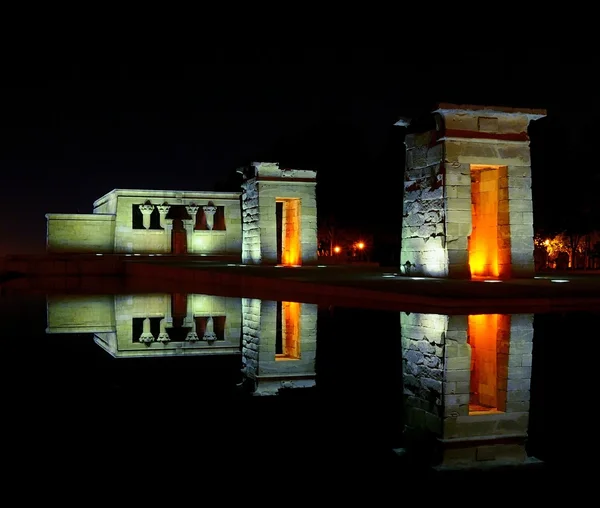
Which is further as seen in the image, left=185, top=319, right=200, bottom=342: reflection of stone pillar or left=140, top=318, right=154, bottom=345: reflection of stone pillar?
left=185, top=319, right=200, bottom=342: reflection of stone pillar

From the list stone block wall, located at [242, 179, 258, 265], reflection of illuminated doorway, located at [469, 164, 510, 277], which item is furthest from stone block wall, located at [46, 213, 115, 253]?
reflection of illuminated doorway, located at [469, 164, 510, 277]

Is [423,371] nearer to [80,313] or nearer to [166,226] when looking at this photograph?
[80,313]

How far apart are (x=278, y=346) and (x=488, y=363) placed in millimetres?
A: 2933

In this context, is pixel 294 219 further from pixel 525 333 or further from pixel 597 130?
pixel 525 333

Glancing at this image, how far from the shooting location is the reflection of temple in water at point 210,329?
7.33m

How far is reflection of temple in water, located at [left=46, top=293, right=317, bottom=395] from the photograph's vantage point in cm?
733

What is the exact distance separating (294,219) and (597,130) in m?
15.8

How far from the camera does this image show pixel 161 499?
3256mm

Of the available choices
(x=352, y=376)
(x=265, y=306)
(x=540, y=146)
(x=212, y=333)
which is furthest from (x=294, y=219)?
(x=352, y=376)

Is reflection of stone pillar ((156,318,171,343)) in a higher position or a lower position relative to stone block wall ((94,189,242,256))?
lower

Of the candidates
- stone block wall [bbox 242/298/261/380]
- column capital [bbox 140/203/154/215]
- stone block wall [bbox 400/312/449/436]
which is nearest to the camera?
stone block wall [bbox 400/312/449/436]

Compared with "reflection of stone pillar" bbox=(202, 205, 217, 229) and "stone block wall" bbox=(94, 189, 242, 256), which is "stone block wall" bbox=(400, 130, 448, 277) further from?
"stone block wall" bbox=(94, 189, 242, 256)

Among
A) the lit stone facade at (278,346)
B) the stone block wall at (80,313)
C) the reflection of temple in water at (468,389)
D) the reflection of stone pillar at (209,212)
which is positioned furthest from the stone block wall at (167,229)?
the reflection of temple in water at (468,389)

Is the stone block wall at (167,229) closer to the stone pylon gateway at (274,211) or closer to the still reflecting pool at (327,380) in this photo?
the stone pylon gateway at (274,211)
